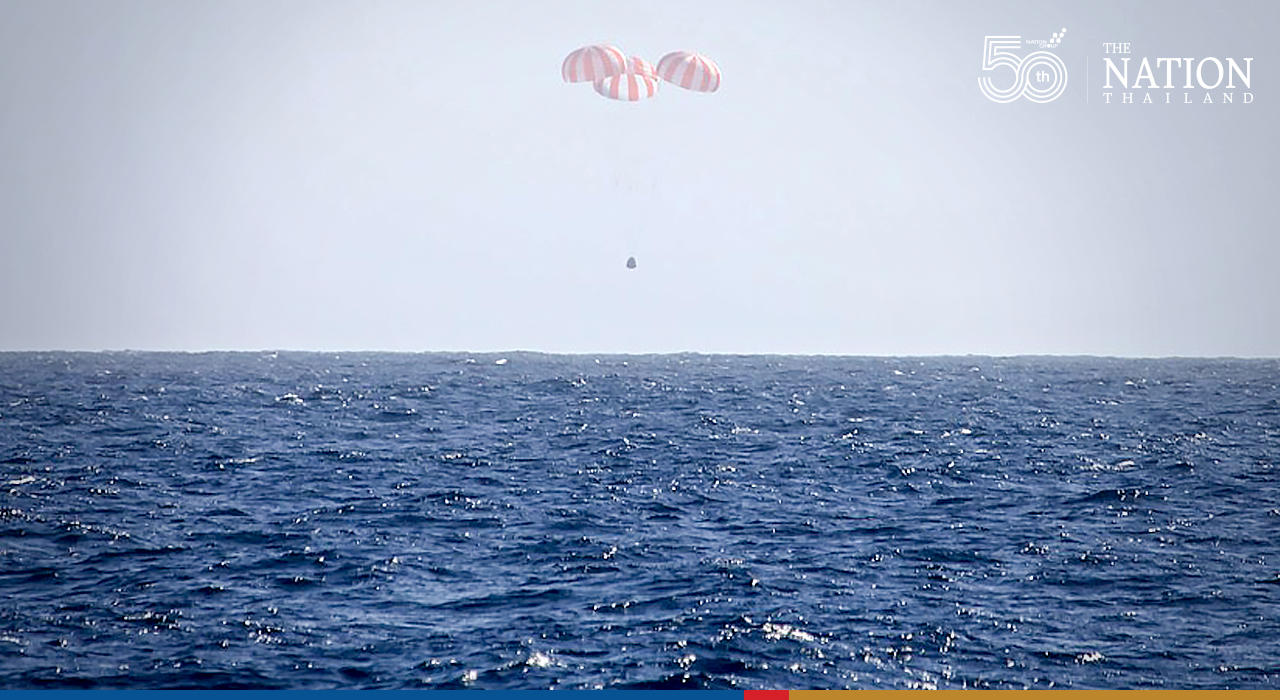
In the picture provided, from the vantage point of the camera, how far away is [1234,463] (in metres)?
43.9

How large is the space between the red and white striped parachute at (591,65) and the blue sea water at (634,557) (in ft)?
74.7

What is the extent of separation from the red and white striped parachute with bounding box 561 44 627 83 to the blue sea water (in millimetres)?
22764

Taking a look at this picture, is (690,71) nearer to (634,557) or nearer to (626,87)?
(626,87)

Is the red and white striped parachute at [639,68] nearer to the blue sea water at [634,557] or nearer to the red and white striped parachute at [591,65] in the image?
the red and white striped parachute at [591,65]

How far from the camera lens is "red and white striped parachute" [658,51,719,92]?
7006cm

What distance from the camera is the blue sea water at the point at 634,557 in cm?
2023

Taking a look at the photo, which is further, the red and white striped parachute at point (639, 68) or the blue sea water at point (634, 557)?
the red and white striped parachute at point (639, 68)

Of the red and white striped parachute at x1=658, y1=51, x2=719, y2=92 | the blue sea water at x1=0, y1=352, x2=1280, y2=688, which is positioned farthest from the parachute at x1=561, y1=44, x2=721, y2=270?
the blue sea water at x1=0, y1=352, x2=1280, y2=688

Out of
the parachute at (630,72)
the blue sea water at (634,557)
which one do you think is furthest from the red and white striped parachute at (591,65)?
the blue sea water at (634,557)

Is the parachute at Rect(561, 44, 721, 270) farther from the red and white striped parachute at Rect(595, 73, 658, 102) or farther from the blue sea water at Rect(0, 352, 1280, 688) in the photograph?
the blue sea water at Rect(0, 352, 1280, 688)

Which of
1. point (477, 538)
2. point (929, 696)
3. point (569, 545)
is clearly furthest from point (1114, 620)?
point (477, 538)

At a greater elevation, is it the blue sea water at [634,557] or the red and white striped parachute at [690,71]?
the red and white striped parachute at [690,71]

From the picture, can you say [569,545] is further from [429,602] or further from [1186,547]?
[1186,547]

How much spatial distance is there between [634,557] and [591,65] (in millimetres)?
47002
